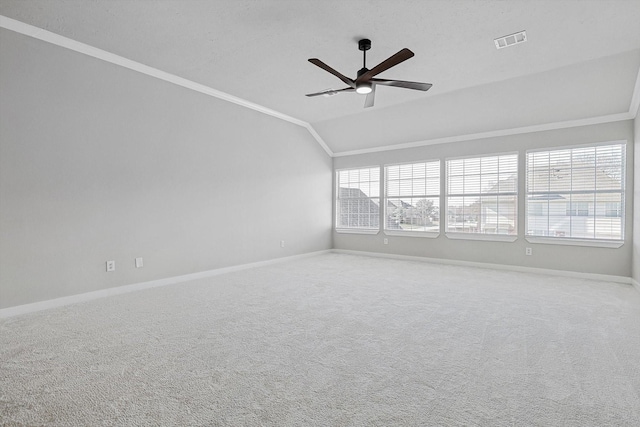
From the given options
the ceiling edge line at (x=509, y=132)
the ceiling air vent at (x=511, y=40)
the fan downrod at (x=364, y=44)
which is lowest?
the ceiling edge line at (x=509, y=132)

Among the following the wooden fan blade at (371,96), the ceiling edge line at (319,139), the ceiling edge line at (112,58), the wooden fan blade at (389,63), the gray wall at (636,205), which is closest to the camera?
the wooden fan blade at (389,63)

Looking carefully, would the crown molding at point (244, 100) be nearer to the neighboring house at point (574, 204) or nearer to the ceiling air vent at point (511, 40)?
the neighboring house at point (574, 204)

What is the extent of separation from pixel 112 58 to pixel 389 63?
3.22 metres

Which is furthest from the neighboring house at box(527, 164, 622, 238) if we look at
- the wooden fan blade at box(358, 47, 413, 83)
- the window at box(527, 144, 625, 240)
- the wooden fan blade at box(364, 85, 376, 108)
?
the wooden fan blade at box(358, 47, 413, 83)

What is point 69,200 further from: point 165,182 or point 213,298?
point 213,298

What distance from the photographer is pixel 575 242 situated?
501cm

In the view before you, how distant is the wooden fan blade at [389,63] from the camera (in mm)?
2918

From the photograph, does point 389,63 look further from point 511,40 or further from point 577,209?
point 577,209

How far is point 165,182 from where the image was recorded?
4461 millimetres

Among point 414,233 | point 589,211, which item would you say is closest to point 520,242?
point 589,211

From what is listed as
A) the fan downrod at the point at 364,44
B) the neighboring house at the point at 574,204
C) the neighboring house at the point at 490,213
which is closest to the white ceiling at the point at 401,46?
the fan downrod at the point at 364,44

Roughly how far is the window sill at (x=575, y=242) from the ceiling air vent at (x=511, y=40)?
3208 mm

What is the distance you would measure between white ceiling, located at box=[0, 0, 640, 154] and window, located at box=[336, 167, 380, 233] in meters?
2.09

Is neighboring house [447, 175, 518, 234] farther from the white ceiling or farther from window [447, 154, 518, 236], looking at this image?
the white ceiling
